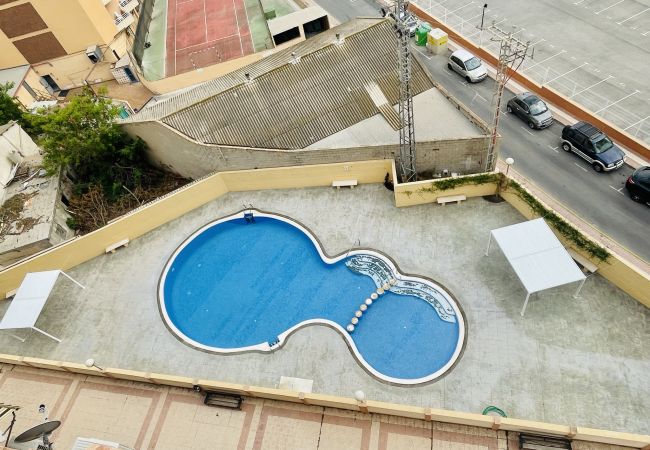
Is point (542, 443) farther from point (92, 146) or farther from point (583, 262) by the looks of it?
point (92, 146)

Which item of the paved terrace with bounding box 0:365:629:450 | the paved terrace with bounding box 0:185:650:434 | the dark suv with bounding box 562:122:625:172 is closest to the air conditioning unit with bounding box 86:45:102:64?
the paved terrace with bounding box 0:185:650:434

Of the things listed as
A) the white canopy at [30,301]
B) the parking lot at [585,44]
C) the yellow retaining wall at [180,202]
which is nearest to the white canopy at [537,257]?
the yellow retaining wall at [180,202]

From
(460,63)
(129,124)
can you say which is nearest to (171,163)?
(129,124)

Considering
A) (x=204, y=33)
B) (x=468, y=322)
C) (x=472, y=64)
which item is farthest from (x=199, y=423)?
(x=204, y=33)

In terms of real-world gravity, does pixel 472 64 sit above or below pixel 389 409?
below

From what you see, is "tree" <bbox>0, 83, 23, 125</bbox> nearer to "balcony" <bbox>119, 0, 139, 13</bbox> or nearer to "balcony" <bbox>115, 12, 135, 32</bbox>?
"balcony" <bbox>115, 12, 135, 32</bbox>

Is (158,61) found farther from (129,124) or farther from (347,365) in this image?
(347,365)

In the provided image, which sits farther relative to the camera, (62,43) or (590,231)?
(62,43)
